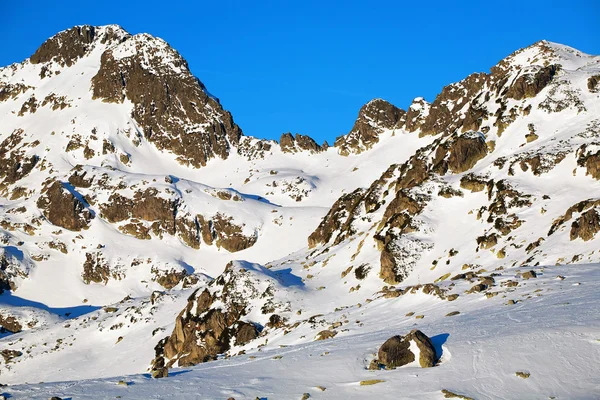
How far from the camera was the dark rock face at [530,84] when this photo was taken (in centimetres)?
8794

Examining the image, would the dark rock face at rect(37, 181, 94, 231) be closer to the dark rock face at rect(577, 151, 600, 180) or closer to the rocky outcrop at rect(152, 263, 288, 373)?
the rocky outcrop at rect(152, 263, 288, 373)

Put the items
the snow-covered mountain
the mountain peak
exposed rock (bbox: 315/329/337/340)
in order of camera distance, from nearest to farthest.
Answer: the snow-covered mountain < exposed rock (bbox: 315/329/337/340) < the mountain peak

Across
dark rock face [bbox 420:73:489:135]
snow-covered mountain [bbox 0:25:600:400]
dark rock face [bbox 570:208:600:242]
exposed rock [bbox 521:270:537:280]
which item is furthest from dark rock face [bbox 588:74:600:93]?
dark rock face [bbox 420:73:489:135]

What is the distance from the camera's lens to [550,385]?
17.0 m

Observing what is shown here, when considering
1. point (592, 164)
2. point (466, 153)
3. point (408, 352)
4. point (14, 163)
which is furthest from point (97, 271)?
point (408, 352)

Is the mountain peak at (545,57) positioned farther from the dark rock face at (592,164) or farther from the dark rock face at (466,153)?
the dark rock face at (592,164)

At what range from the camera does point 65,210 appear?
148625 millimetres

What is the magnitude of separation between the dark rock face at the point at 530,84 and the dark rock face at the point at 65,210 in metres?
108

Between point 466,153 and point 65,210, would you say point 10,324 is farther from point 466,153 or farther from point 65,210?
point 466,153

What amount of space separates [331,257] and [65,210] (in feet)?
310

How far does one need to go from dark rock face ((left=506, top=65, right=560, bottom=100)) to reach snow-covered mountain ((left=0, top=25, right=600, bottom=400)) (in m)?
0.33

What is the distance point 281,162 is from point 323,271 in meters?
123

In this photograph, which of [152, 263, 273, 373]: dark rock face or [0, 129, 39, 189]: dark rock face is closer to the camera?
[152, 263, 273, 373]: dark rock face

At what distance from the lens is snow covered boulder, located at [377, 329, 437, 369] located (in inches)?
810
